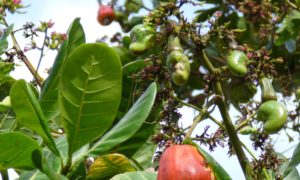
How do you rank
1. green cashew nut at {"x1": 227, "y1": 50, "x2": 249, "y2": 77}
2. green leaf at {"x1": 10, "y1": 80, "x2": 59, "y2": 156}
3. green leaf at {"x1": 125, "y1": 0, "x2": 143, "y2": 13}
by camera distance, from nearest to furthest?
green leaf at {"x1": 10, "y1": 80, "x2": 59, "y2": 156} → green cashew nut at {"x1": 227, "y1": 50, "x2": 249, "y2": 77} → green leaf at {"x1": 125, "y1": 0, "x2": 143, "y2": 13}

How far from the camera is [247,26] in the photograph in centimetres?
355

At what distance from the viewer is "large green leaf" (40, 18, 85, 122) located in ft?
4.39

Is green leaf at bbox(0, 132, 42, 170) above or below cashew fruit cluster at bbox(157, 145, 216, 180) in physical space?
below

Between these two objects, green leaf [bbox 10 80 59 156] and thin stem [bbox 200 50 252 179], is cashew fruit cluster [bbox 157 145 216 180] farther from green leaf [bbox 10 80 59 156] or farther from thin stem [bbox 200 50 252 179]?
green leaf [bbox 10 80 59 156]

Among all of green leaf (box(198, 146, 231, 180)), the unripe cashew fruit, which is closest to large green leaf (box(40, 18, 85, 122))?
green leaf (box(198, 146, 231, 180))


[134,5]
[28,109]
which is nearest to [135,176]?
[28,109]

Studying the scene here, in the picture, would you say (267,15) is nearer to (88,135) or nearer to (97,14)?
(88,135)

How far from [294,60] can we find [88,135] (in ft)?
7.76

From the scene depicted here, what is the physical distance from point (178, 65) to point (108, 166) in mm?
330

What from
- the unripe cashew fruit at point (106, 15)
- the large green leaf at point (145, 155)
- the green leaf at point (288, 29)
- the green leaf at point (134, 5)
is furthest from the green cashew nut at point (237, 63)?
the unripe cashew fruit at point (106, 15)

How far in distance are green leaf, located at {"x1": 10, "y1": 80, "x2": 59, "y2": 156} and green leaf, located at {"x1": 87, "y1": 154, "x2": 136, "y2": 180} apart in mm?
243

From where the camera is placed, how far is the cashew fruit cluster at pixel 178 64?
1.21 meters

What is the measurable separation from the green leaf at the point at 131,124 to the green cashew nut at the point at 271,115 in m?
0.22

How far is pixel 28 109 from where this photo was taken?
3.83 ft
